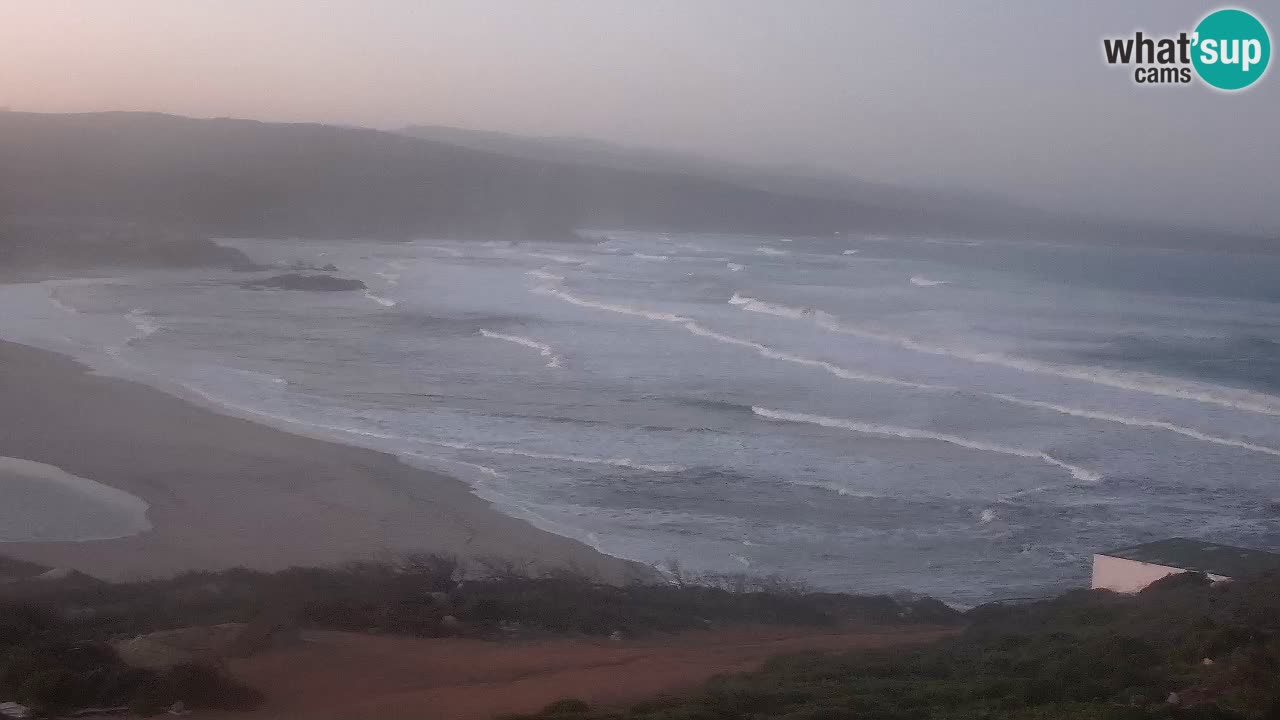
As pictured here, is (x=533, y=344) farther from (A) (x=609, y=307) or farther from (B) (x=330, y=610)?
(B) (x=330, y=610)

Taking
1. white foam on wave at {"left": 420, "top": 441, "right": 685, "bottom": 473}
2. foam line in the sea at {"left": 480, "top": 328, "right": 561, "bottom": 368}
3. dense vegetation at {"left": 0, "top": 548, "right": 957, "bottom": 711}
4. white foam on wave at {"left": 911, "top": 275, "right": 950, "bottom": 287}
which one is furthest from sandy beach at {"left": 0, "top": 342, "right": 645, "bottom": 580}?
white foam on wave at {"left": 911, "top": 275, "right": 950, "bottom": 287}

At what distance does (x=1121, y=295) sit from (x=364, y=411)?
3804cm

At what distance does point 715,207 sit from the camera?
337 feet

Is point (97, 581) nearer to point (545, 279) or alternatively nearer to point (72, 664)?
point (72, 664)

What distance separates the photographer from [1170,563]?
11.2 meters

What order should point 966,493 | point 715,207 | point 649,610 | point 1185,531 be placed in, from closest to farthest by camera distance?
point 649,610 < point 1185,531 < point 966,493 < point 715,207

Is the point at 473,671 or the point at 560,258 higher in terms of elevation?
the point at 560,258

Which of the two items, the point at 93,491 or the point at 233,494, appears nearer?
the point at 93,491

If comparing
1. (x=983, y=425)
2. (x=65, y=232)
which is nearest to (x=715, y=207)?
(x=65, y=232)

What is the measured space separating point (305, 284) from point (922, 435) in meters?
27.7

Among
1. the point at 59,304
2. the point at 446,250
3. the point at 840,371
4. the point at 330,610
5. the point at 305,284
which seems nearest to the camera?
the point at 330,610

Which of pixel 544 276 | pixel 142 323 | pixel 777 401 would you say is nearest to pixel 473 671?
pixel 777 401

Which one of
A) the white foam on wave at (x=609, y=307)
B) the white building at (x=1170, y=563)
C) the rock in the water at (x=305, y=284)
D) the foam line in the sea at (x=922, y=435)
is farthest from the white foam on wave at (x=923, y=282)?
the white building at (x=1170, y=563)

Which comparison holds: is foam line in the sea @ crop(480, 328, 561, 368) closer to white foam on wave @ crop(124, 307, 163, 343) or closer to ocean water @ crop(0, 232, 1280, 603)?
ocean water @ crop(0, 232, 1280, 603)
